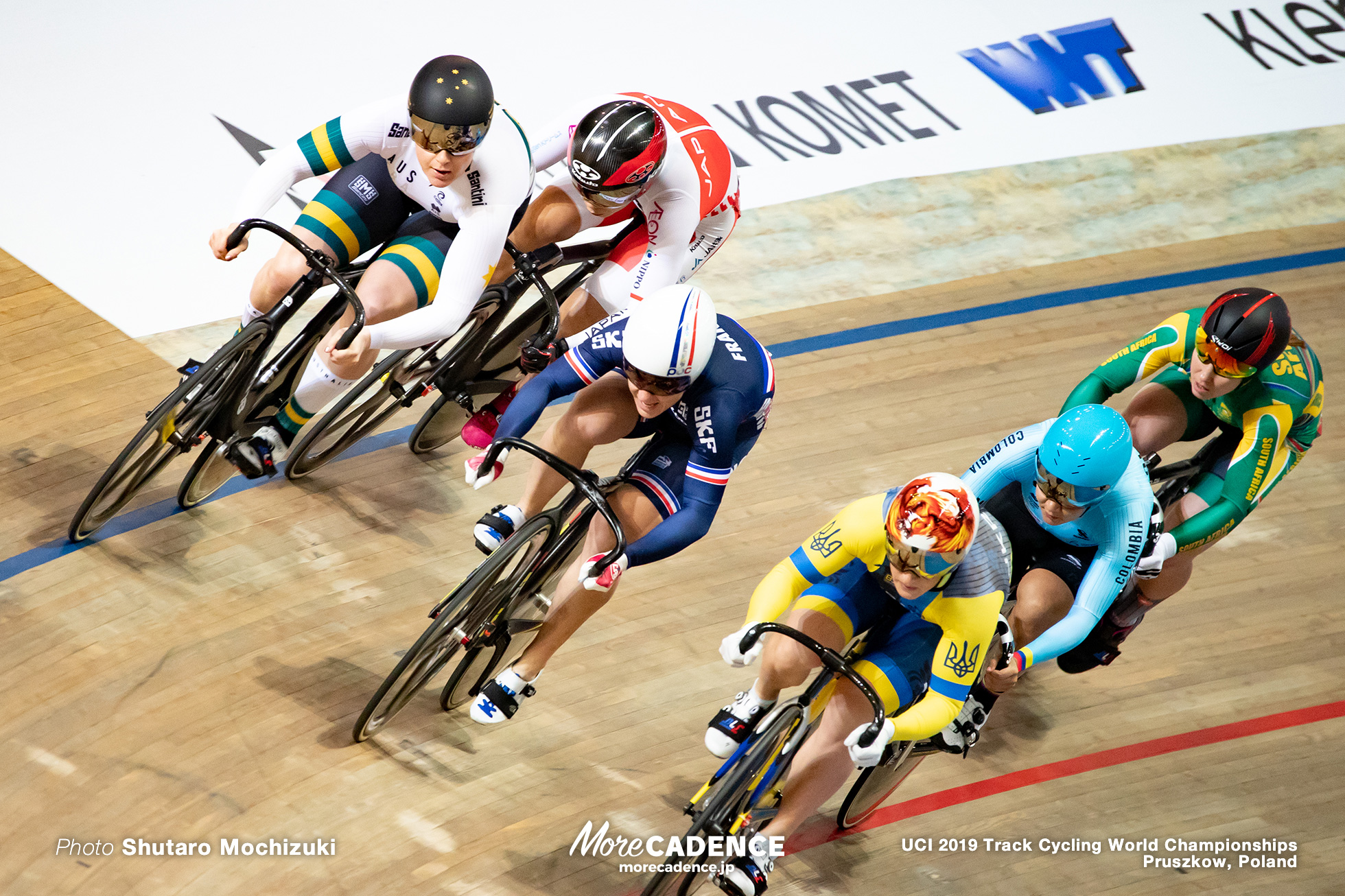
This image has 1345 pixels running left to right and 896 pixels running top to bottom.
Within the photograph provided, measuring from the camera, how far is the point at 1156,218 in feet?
23.3

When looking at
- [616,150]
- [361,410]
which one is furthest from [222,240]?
[616,150]

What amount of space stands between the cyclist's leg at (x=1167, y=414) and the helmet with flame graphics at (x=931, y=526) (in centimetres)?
152

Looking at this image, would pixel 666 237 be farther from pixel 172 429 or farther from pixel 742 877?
pixel 742 877

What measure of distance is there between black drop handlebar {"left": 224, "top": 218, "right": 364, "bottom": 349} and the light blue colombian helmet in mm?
1973

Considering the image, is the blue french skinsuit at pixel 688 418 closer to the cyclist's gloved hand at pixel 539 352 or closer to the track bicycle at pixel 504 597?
the track bicycle at pixel 504 597

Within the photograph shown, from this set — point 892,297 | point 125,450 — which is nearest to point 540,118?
point 892,297

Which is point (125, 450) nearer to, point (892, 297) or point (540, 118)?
point (540, 118)

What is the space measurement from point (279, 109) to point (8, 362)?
6.50 ft

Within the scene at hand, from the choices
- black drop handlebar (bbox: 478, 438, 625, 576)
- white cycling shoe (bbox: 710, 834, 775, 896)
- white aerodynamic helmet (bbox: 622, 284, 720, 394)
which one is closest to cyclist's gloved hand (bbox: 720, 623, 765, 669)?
black drop handlebar (bbox: 478, 438, 625, 576)

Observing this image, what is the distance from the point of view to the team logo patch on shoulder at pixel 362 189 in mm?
3998

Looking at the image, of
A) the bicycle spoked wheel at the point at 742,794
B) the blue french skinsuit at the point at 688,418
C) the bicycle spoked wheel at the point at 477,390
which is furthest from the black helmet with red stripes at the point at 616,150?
the bicycle spoked wheel at the point at 742,794

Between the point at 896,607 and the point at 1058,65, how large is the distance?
216 inches

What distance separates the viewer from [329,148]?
378 centimetres

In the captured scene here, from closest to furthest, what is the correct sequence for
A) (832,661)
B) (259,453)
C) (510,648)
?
(832,661), (510,648), (259,453)
